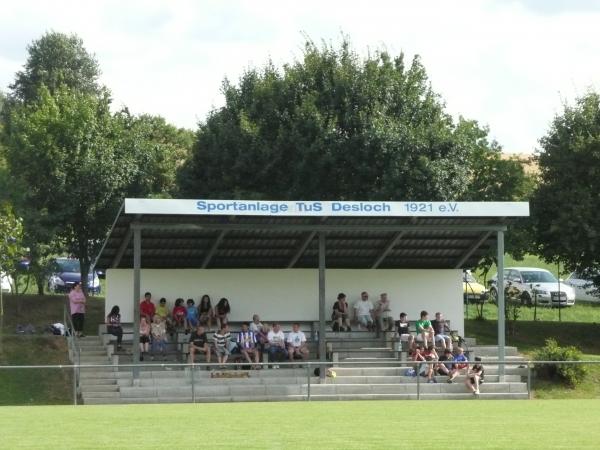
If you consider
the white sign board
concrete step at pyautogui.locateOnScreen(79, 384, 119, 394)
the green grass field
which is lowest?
the green grass field

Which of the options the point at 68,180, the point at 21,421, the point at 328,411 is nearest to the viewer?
the point at 21,421

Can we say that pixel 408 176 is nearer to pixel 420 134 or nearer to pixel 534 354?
pixel 420 134

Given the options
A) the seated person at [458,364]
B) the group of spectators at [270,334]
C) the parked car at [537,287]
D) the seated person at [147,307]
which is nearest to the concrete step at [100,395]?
the group of spectators at [270,334]

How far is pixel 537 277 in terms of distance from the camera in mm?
47875

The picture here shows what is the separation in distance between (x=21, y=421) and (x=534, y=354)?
17.6 metres

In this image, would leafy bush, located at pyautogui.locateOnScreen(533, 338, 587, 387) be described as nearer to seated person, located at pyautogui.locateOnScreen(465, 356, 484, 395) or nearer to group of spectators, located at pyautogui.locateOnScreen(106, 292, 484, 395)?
group of spectators, located at pyautogui.locateOnScreen(106, 292, 484, 395)

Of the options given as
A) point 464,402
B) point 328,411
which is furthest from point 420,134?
point 328,411

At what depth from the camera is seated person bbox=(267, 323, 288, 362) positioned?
29.9 meters

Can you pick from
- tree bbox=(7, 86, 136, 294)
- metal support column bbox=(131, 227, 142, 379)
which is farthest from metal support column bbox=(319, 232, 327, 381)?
tree bbox=(7, 86, 136, 294)

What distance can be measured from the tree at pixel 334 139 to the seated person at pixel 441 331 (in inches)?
272

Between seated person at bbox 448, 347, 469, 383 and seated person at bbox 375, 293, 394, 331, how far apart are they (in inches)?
128

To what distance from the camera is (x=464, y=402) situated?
2608cm

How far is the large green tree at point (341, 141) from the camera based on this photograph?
39.2 metres

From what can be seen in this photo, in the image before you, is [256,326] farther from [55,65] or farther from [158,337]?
[55,65]
